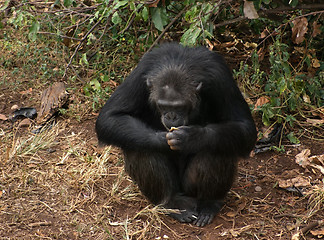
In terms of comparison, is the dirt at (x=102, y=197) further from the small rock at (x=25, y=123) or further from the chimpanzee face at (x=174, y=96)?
the chimpanzee face at (x=174, y=96)

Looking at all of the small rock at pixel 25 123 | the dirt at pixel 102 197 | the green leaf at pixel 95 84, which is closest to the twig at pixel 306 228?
the dirt at pixel 102 197

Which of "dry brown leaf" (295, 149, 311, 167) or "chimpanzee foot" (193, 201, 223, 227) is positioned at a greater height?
"chimpanzee foot" (193, 201, 223, 227)

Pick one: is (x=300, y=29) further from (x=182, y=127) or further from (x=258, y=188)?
(x=182, y=127)

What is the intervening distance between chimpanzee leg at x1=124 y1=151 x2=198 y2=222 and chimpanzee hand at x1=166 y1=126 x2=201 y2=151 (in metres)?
0.41

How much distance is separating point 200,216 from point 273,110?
230 centimetres

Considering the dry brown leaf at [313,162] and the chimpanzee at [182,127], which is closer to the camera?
the chimpanzee at [182,127]

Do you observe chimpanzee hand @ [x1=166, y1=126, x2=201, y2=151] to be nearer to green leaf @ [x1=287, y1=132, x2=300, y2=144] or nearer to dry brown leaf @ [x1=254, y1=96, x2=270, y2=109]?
green leaf @ [x1=287, y1=132, x2=300, y2=144]

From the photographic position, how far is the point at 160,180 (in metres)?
5.96

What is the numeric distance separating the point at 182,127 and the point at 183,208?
1123 millimetres

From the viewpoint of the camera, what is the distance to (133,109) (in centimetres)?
605

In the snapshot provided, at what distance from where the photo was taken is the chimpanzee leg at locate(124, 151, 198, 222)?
591 centimetres

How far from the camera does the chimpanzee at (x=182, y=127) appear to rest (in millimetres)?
5699

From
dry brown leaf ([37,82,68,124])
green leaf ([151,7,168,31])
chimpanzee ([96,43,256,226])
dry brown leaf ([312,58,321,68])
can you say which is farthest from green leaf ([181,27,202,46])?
dry brown leaf ([37,82,68,124])

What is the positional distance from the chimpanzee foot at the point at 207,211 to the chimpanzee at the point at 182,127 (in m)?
0.01
